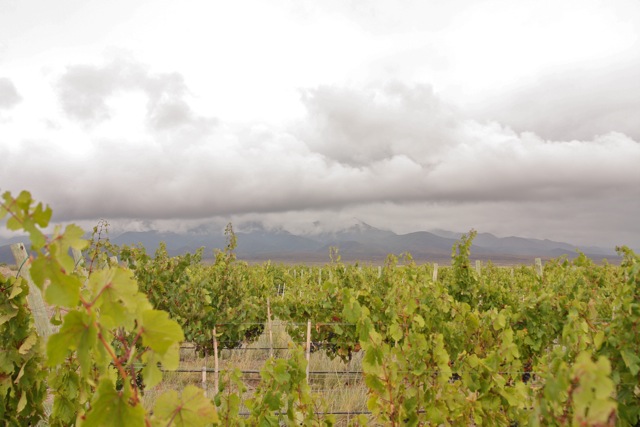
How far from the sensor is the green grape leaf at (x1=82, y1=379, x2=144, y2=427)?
935 mm

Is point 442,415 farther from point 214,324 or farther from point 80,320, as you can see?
point 214,324

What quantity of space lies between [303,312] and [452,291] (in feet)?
10.7

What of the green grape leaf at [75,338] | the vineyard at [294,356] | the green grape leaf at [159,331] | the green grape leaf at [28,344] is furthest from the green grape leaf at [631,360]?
the green grape leaf at [28,344]

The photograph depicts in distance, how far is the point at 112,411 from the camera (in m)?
0.96

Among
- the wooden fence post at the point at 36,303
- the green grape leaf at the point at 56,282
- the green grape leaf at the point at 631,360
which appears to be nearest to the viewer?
the green grape leaf at the point at 56,282

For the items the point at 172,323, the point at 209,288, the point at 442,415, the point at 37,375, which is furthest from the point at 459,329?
the point at 209,288

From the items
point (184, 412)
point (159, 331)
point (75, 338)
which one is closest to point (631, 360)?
point (184, 412)

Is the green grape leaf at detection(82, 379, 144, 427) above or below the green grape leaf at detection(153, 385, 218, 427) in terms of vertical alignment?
above

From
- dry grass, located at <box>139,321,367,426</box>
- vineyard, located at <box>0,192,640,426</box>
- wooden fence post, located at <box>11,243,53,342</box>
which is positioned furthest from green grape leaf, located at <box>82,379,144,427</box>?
wooden fence post, located at <box>11,243,53,342</box>

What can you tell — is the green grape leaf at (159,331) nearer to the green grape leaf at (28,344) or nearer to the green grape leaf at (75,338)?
the green grape leaf at (75,338)

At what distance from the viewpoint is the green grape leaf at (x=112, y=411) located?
94 cm

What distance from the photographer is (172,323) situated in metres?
0.95

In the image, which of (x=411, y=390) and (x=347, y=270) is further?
(x=347, y=270)

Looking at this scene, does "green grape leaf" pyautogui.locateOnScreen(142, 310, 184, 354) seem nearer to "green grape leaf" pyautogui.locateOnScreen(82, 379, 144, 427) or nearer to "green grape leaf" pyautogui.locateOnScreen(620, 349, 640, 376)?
"green grape leaf" pyautogui.locateOnScreen(82, 379, 144, 427)
